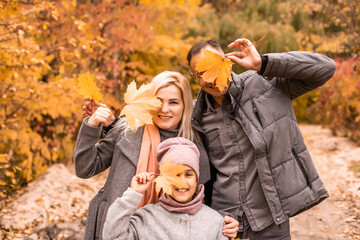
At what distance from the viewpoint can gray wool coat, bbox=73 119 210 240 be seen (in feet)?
7.09

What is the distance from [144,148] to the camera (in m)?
2.23

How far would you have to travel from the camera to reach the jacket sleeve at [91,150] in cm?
214

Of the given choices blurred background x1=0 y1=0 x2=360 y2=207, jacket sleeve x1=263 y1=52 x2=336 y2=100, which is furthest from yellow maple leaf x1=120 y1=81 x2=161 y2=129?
blurred background x1=0 y1=0 x2=360 y2=207

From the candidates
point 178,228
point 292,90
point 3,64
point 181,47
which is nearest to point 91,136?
point 178,228

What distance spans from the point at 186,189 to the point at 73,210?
4217 mm

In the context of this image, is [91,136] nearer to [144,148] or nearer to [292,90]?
[144,148]

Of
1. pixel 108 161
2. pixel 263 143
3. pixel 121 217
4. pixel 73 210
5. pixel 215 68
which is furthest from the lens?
pixel 73 210

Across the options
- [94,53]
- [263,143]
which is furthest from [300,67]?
[94,53]

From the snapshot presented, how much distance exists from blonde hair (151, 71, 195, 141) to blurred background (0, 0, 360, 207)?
7.17 feet

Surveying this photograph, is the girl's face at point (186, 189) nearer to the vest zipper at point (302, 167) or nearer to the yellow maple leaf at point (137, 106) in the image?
the yellow maple leaf at point (137, 106)

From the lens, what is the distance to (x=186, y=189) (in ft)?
6.80

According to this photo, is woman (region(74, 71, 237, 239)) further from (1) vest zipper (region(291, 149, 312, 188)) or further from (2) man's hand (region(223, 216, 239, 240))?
(1) vest zipper (region(291, 149, 312, 188))

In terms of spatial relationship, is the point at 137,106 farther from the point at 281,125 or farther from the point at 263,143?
the point at 281,125

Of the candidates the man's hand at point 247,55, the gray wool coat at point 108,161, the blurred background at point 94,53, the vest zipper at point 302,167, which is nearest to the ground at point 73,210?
the blurred background at point 94,53
